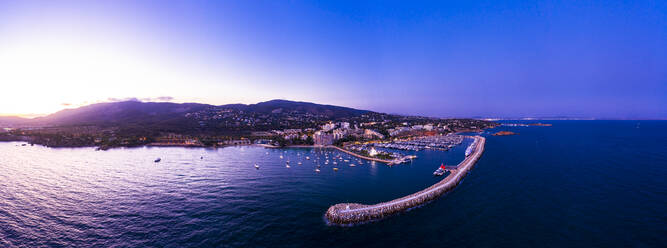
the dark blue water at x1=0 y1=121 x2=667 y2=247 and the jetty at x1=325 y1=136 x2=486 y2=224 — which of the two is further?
the jetty at x1=325 y1=136 x2=486 y2=224

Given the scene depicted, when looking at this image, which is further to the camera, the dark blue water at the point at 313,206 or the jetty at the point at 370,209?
the jetty at the point at 370,209

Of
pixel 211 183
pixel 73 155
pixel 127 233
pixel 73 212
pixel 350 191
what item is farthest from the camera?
pixel 73 155

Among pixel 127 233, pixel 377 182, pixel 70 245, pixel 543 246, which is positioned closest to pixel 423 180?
pixel 377 182

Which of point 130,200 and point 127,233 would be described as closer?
point 127,233

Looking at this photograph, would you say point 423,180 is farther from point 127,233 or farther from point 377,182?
point 127,233

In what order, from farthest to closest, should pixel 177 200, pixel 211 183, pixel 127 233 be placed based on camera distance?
pixel 211 183 → pixel 177 200 → pixel 127 233

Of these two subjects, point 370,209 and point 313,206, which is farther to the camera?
point 313,206

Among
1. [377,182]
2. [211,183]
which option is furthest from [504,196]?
[211,183]

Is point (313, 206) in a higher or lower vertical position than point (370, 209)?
lower
